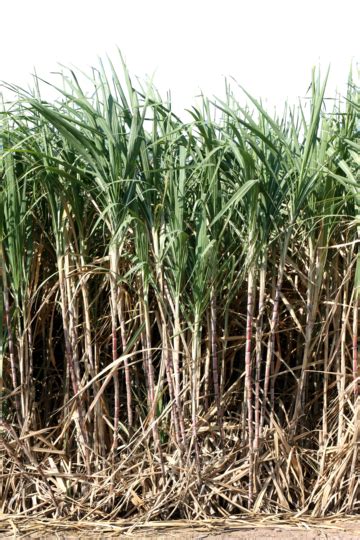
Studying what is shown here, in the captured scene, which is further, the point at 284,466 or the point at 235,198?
the point at 284,466

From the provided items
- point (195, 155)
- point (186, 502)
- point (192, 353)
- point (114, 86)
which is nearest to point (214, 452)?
point (186, 502)

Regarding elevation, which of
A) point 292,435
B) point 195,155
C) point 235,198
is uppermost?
point 195,155

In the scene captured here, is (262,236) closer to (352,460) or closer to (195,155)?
(195,155)

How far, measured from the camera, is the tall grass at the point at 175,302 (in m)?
3.01

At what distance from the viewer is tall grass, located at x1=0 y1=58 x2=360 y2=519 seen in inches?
118

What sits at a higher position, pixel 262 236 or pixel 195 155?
pixel 195 155

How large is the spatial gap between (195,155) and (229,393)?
3.07ft

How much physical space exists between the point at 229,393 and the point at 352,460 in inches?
21.5

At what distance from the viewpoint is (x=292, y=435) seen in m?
3.20

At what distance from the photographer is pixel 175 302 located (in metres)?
2.99

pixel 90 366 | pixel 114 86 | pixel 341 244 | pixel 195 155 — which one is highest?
pixel 114 86

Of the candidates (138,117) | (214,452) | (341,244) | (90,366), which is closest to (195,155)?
(138,117)

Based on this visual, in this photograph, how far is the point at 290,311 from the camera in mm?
3205

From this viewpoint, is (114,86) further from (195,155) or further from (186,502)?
(186,502)
